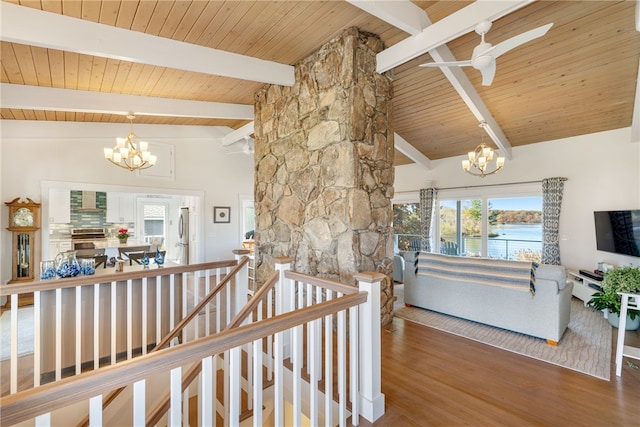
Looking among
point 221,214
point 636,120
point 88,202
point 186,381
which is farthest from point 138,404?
point 88,202

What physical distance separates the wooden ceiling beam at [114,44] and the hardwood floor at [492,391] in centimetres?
355

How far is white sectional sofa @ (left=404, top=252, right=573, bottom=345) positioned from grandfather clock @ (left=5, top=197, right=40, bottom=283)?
20.3 feet

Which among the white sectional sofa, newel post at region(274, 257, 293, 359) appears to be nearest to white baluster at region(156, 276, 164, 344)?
newel post at region(274, 257, 293, 359)

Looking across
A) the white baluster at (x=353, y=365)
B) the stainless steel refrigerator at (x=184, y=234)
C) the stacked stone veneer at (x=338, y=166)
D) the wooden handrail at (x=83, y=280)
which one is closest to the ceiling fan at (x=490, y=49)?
the stacked stone veneer at (x=338, y=166)

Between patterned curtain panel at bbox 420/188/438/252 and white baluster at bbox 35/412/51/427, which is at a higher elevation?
patterned curtain panel at bbox 420/188/438/252

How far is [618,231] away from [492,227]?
222cm

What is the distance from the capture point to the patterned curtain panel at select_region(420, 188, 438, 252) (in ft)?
24.4

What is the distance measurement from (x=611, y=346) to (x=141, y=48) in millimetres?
5661

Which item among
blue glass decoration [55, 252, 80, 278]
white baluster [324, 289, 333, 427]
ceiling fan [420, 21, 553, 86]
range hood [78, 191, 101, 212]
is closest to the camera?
white baluster [324, 289, 333, 427]

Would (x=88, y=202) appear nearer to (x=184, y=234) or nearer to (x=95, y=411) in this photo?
(x=184, y=234)

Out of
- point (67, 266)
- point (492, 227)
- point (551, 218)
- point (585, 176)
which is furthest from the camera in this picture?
point (492, 227)

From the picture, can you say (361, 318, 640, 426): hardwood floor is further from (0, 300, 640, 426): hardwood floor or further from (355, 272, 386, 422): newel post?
(355, 272, 386, 422): newel post

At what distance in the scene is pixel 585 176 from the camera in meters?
5.27

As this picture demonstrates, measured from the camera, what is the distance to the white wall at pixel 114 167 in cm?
479
